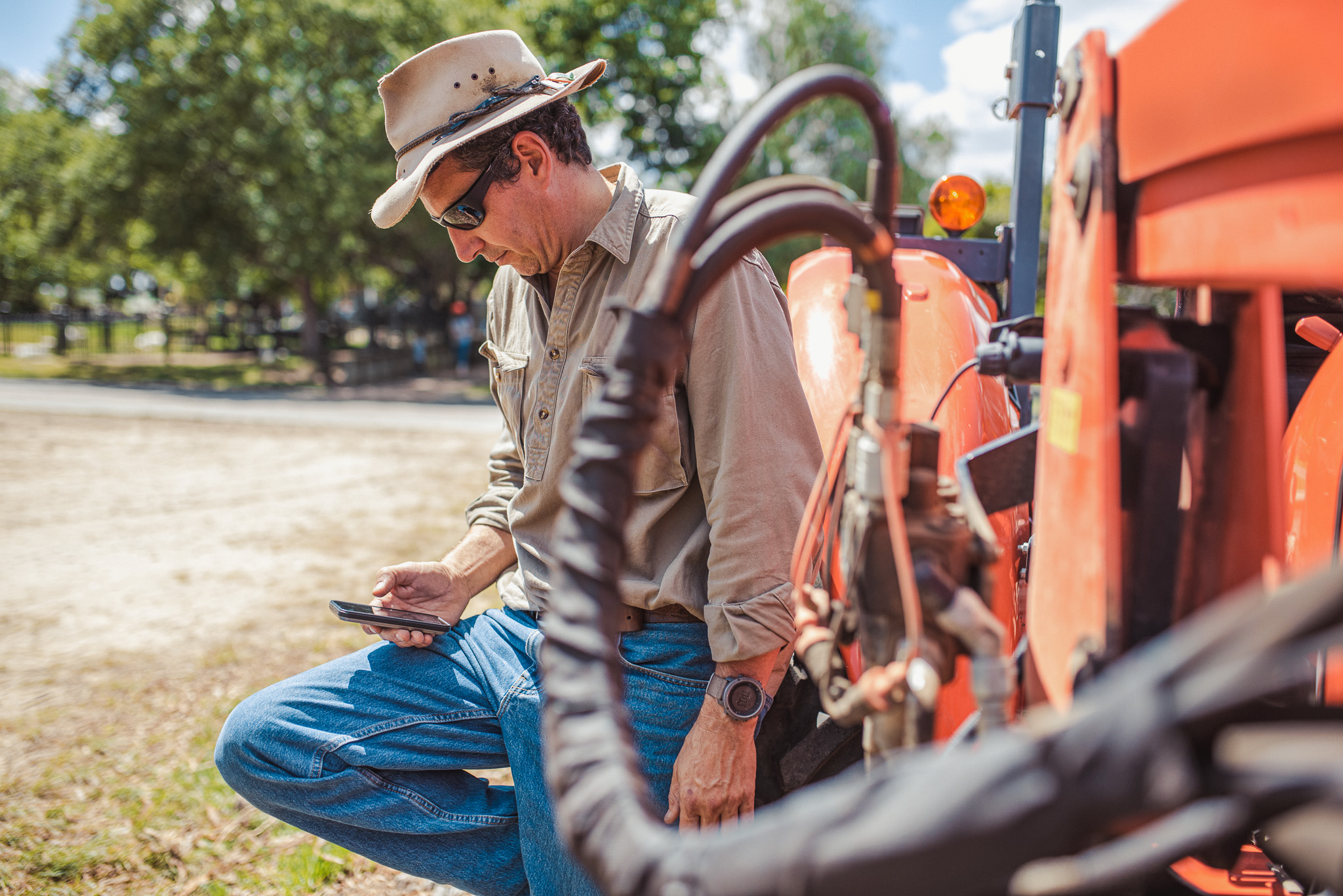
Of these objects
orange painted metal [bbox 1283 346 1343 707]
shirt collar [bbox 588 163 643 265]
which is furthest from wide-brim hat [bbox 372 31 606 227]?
orange painted metal [bbox 1283 346 1343 707]

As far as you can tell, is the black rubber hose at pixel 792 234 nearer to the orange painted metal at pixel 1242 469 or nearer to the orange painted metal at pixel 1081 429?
the orange painted metal at pixel 1081 429

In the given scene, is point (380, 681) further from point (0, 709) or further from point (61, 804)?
point (0, 709)

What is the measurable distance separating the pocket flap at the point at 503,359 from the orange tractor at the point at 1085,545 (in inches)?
40.3

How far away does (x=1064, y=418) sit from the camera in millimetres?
912

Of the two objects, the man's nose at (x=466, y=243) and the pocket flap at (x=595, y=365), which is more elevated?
the man's nose at (x=466, y=243)

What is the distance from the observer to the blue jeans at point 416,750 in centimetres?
177

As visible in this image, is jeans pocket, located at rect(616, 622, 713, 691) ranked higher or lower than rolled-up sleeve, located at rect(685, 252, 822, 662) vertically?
lower

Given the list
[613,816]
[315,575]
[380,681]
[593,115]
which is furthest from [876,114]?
[593,115]

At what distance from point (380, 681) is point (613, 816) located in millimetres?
1369

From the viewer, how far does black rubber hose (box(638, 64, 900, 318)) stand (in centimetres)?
82

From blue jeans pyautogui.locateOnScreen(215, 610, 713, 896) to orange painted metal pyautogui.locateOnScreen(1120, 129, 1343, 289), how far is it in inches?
43.8

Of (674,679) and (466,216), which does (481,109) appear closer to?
(466,216)

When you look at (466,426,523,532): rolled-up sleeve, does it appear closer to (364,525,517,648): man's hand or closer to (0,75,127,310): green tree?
(364,525,517,648): man's hand

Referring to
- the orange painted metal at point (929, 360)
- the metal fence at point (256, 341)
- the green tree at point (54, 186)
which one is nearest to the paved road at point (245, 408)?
the metal fence at point (256, 341)
